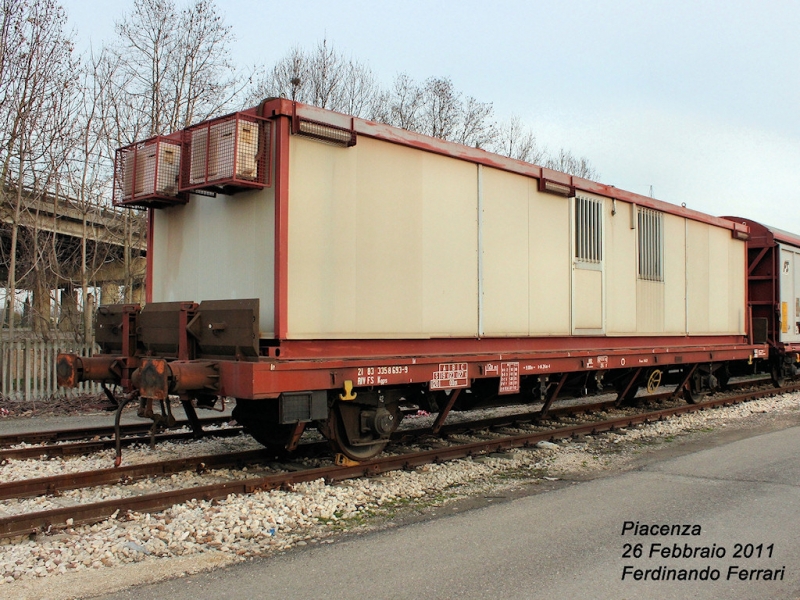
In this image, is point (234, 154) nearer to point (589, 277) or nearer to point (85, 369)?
point (85, 369)

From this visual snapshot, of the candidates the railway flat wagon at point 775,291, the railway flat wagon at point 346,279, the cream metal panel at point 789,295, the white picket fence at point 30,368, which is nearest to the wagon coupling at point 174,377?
the railway flat wagon at point 346,279

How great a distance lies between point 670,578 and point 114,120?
16075mm

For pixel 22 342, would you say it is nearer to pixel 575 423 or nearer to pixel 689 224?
→ pixel 575 423

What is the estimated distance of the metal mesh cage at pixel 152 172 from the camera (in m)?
7.02

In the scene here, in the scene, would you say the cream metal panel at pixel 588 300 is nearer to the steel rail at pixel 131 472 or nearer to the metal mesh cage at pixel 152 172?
the steel rail at pixel 131 472

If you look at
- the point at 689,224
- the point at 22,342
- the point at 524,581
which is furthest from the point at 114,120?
the point at 524,581

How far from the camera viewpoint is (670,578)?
14.3 ft

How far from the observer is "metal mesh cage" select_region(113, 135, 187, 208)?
23.0 ft

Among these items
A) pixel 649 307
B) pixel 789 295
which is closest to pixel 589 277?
pixel 649 307

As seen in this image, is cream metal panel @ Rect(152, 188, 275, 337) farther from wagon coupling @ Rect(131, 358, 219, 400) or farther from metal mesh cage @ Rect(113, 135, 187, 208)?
wagon coupling @ Rect(131, 358, 219, 400)

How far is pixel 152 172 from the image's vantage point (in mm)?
7121

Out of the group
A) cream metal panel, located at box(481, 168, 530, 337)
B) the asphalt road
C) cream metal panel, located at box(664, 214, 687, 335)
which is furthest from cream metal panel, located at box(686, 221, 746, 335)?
the asphalt road

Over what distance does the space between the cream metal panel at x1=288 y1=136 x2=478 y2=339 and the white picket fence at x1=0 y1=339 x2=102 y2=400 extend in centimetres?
896

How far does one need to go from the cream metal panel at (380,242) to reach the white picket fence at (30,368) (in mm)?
8960
